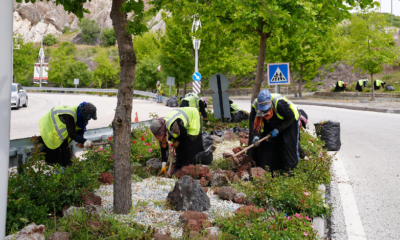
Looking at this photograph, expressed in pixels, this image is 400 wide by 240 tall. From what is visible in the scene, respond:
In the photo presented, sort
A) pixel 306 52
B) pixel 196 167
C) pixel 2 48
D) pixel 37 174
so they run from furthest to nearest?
pixel 306 52 → pixel 196 167 → pixel 37 174 → pixel 2 48

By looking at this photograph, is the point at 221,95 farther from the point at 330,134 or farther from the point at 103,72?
the point at 103,72

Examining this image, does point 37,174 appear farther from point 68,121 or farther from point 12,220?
point 68,121

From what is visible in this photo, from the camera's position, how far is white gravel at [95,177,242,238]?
12.0ft

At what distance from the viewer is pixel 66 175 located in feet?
13.6

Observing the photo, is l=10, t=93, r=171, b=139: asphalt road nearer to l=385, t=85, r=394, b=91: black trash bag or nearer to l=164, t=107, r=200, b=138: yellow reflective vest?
l=164, t=107, r=200, b=138: yellow reflective vest

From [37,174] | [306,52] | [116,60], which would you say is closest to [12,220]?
[37,174]

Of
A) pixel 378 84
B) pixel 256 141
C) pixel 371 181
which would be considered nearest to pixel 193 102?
pixel 256 141

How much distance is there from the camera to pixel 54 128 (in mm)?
5188

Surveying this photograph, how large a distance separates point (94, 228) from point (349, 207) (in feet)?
10.8

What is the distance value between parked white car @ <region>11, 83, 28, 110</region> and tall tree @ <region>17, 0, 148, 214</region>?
18280 mm

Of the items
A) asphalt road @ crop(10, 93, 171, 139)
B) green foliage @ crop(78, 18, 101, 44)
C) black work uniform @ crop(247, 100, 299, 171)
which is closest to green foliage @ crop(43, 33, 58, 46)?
green foliage @ crop(78, 18, 101, 44)

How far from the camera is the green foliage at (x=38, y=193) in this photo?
10.7ft

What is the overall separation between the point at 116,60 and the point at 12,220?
6454 cm

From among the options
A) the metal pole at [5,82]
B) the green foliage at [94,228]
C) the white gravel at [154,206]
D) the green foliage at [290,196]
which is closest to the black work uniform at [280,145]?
the green foliage at [290,196]
